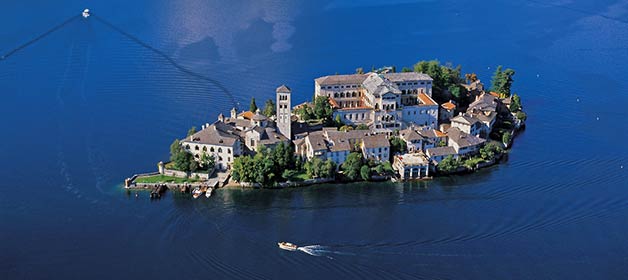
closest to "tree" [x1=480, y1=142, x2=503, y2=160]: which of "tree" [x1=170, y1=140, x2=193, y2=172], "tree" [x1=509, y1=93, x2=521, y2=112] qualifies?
"tree" [x1=509, y1=93, x2=521, y2=112]

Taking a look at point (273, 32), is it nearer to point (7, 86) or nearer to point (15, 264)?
point (7, 86)

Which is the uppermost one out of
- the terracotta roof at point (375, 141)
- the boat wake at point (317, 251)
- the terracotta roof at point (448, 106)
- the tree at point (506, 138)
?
the terracotta roof at point (448, 106)

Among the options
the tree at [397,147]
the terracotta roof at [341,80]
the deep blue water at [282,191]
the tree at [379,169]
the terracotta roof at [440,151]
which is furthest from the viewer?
the terracotta roof at [341,80]

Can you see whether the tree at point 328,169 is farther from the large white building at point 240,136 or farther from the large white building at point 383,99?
the large white building at point 383,99

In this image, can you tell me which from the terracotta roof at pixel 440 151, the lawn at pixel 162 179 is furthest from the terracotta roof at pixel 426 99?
the lawn at pixel 162 179

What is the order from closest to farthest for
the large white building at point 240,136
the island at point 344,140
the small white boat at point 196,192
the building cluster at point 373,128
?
the small white boat at point 196,192 → the island at point 344,140 → the large white building at point 240,136 → the building cluster at point 373,128

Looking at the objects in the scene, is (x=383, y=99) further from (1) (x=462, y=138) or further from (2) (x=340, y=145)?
(1) (x=462, y=138)

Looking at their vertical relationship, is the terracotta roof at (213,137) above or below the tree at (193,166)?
above
